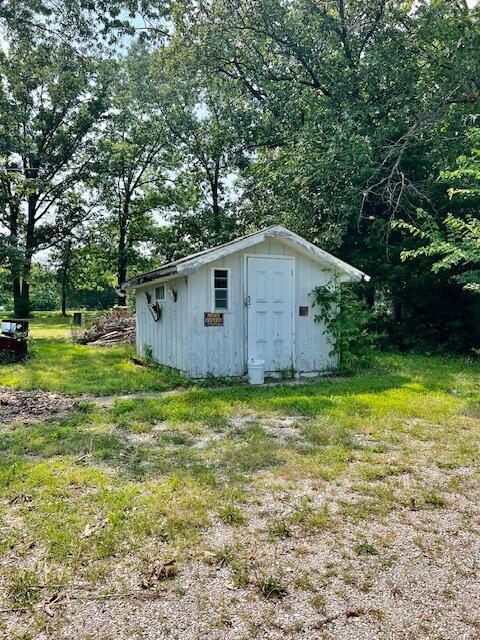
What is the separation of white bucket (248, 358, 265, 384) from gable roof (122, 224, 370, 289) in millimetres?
1948

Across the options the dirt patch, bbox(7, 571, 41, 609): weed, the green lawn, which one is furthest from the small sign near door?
bbox(7, 571, 41, 609): weed

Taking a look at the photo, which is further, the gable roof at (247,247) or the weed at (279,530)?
the gable roof at (247,247)

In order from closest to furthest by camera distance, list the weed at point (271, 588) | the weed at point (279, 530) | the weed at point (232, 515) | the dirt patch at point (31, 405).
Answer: the weed at point (271, 588)
the weed at point (279, 530)
the weed at point (232, 515)
the dirt patch at point (31, 405)

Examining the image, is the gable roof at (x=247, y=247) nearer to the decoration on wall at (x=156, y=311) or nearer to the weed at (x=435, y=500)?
the decoration on wall at (x=156, y=311)

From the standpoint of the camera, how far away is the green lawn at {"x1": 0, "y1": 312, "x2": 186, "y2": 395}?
7.80 metres

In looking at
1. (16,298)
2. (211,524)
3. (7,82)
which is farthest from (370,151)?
(16,298)

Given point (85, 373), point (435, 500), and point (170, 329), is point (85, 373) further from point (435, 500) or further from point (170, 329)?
point (435, 500)

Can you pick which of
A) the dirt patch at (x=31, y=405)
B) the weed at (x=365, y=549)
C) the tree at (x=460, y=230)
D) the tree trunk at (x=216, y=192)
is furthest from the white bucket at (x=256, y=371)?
the tree trunk at (x=216, y=192)

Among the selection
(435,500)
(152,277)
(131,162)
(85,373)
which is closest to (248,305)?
(152,277)

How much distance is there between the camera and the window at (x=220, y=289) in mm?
8352

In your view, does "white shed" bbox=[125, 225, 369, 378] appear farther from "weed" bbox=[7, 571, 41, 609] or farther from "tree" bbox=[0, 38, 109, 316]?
"tree" bbox=[0, 38, 109, 316]

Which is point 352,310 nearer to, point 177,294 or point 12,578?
point 177,294

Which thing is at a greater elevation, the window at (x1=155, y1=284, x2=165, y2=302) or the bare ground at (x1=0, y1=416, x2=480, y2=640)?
the window at (x1=155, y1=284, x2=165, y2=302)

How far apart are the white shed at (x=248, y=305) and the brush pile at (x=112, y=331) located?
249 inches
